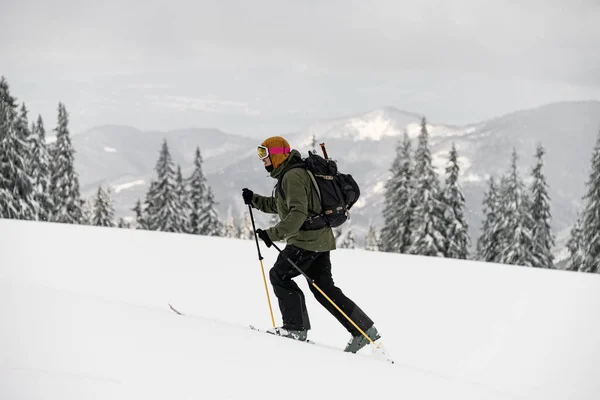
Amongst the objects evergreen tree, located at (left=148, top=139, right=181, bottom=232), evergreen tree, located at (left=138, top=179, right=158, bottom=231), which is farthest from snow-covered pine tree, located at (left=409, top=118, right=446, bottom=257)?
evergreen tree, located at (left=138, top=179, right=158, bottom=231)

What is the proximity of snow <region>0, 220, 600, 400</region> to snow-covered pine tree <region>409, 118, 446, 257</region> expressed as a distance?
2204 centimetres

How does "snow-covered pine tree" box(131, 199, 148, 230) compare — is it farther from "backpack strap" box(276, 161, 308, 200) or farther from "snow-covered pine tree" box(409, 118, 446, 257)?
"backpack strap" box(276, 161, 308, 200)

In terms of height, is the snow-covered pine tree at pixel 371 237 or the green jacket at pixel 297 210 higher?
the green jacket at pixel 297 210

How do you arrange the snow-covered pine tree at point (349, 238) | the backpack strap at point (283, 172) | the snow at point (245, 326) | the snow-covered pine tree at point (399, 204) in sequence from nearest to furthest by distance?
the snow at point (245, 326) < the backpack strap at point (283, 172) < the snow-covered pine tree at point (399, 204) < the snow-covered pine tree at point (349, 238)

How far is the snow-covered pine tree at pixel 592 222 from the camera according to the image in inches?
1153

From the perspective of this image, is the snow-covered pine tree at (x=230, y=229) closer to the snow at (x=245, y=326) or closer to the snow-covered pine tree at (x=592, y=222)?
the snow-covered pine tree at (x=592, y=222)

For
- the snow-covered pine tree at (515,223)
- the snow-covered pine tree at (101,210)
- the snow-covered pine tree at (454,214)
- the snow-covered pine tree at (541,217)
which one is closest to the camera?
the snow-covered pine tree at (515,223)

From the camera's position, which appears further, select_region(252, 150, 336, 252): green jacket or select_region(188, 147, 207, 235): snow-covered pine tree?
select_region(188, 147, 207, 235): snow-covered pine tree

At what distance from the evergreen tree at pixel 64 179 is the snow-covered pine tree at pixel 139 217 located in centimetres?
497

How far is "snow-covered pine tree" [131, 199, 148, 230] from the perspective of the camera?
4306cm

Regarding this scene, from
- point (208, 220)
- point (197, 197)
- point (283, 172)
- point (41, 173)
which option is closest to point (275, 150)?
point (283, 172)

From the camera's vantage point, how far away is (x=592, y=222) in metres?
29.5

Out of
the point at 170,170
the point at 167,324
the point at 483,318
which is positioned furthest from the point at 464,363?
the point at 170,170

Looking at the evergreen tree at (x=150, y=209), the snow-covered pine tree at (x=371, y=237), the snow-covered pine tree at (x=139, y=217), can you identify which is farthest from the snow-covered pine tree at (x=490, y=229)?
the snow-covered pine tree at (x=139, y=217)
